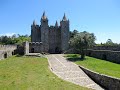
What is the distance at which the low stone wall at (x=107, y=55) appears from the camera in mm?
29516

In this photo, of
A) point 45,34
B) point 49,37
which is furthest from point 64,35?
point 45,34

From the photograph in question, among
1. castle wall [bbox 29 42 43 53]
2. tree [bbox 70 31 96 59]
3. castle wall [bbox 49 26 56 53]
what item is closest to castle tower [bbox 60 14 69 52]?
castle wall [bbox 49 26 56 53]

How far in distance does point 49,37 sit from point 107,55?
82.0 feet

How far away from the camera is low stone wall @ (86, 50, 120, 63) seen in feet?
96.8

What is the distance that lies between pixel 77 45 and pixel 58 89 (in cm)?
2093

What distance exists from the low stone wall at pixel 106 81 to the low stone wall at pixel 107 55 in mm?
10296

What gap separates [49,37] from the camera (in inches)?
2196

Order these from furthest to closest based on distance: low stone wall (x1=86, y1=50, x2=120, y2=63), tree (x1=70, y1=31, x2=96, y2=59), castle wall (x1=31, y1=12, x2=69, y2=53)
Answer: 1. castle wall (x1=31, y1=12, x2=69, y2=53)
2. tree (x1=70, y1=31, x2=96, y2=59)
3. low stone wall (x1=86, y1=50, x2=120, y2=63)

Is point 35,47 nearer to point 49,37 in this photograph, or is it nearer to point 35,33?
point 49,37

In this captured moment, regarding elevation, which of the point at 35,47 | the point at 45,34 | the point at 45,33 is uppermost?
the point at 45,33

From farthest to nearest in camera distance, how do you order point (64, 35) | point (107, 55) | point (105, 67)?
point (64, 35) → point (107, 55) → point (105, 67)

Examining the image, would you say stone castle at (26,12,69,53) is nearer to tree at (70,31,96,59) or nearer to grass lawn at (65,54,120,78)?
tree at (70,31,96,59)

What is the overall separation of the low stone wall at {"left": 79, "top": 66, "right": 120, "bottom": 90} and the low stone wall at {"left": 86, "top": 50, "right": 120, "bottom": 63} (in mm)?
10296

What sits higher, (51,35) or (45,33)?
(45,33)
